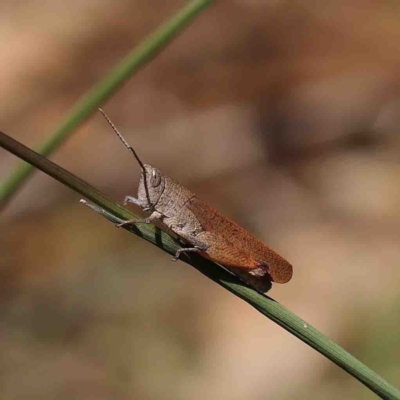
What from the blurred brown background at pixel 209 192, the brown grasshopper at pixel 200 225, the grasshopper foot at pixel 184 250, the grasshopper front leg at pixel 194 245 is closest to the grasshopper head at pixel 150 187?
the brown grasshopper at pixel 200 225

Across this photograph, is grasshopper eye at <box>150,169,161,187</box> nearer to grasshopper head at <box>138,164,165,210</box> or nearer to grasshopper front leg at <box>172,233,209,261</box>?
grasshopper head at <box>138,164,165,210</box>

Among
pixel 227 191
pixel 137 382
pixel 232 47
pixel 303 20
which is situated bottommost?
pixel 137 382

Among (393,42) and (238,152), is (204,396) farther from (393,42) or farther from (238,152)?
(393,42)

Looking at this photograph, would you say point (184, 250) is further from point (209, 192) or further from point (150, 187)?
point (209, 192)

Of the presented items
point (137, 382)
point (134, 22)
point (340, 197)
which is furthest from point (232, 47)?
point (137, 382)

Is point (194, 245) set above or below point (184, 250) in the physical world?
above

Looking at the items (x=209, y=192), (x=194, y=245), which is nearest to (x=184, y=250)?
(x=194, y=245)
